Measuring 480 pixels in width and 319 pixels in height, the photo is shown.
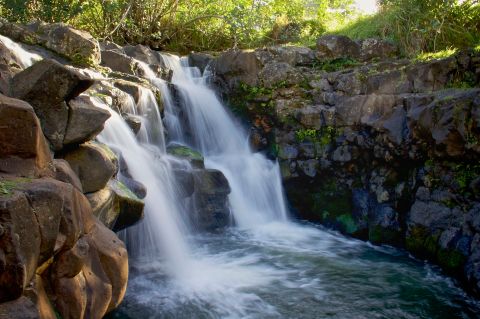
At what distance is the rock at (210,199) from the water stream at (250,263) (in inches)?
12.4

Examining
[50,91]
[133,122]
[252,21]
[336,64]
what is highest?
[252,21]

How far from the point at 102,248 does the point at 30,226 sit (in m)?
1.19

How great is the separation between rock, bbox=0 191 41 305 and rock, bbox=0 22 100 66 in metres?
7.24

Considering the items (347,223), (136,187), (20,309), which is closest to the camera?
(20,309)

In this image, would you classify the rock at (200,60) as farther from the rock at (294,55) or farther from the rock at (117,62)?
the rock at (117,62)

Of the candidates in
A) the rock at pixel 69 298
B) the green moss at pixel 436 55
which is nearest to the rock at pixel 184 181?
the rock at pixel 69 298

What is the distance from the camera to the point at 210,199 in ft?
28.7

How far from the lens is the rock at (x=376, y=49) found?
37.9 ft

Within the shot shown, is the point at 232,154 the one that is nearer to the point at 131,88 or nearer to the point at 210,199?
the point at 210,199

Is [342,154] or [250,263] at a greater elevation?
[342,154]

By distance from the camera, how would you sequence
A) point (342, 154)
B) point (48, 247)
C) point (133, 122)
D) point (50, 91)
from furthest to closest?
point (342, 154), point (133, 122), point (50, 91), point (48, 247)

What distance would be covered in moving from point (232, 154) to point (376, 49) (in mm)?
5101

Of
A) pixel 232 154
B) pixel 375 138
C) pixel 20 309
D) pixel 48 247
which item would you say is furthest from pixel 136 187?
pixel 375 138

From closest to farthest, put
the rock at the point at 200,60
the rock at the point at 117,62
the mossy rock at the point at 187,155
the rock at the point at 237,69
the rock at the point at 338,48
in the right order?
1. the mossy rock at the point at 187,155
2. the rock at the point at 117,62
3. the rock at the point at 237,69
4. the rock at the point at 338,48
5. the rock at the point at 200,60
